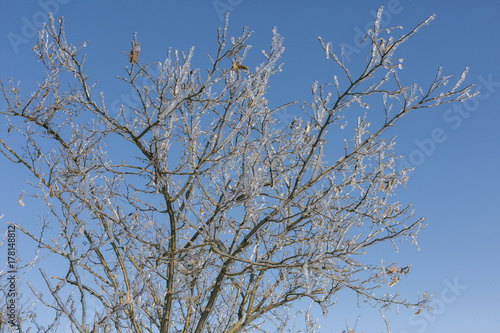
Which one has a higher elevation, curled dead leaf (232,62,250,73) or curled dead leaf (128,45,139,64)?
curled dead leaf (128,45,139,64)

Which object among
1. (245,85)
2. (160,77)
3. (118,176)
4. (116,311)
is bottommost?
(116,311)

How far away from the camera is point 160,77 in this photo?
3.43m

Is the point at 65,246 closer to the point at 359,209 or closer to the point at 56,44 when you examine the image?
the point at 56,44

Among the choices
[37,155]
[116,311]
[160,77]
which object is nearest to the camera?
[116,311]

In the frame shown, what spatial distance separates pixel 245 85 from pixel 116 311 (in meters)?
1.89

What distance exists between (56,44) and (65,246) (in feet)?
5.55

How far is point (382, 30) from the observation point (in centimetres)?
265

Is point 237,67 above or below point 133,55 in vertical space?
below

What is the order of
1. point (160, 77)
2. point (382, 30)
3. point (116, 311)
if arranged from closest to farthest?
point (382, 30), point (116, 311), point (160, 77)

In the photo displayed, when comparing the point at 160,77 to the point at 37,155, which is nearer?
the point at 160,77

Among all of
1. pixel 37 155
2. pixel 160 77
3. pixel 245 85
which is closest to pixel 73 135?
pixel 37 155

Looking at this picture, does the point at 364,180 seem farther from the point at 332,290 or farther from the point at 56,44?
the point at 56,44

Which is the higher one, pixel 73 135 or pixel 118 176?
pixel 73 135

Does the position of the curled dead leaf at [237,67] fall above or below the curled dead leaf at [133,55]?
below
